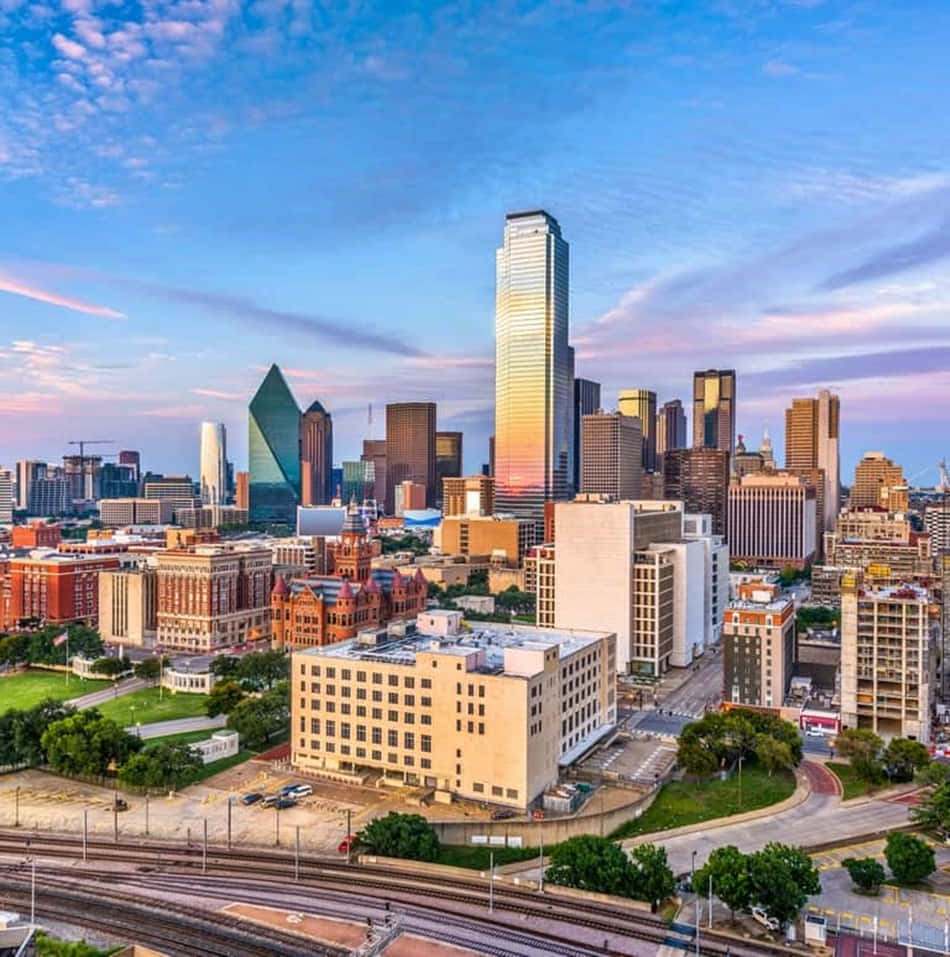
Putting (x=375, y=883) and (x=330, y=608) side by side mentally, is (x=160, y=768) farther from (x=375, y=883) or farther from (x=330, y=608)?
(x=330, y=608)

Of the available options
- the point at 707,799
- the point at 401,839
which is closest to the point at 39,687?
the point at 401,839

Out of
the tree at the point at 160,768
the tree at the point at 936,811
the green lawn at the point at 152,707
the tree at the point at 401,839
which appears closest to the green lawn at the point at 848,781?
the tree at the point at 936,811

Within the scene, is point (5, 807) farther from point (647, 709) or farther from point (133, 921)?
point (647, 709)

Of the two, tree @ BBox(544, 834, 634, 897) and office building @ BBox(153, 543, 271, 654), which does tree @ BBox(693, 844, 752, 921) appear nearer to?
tree @ BBox(544, 834, 634, 897)

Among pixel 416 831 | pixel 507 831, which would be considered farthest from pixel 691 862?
pixel 416 831

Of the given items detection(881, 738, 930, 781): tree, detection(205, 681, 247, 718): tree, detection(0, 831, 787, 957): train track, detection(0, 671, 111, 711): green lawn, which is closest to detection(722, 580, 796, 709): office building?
detection(881, 738, 930, 781): tree

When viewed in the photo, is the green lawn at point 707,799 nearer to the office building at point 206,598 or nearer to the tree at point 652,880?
the tree at point 652,880
